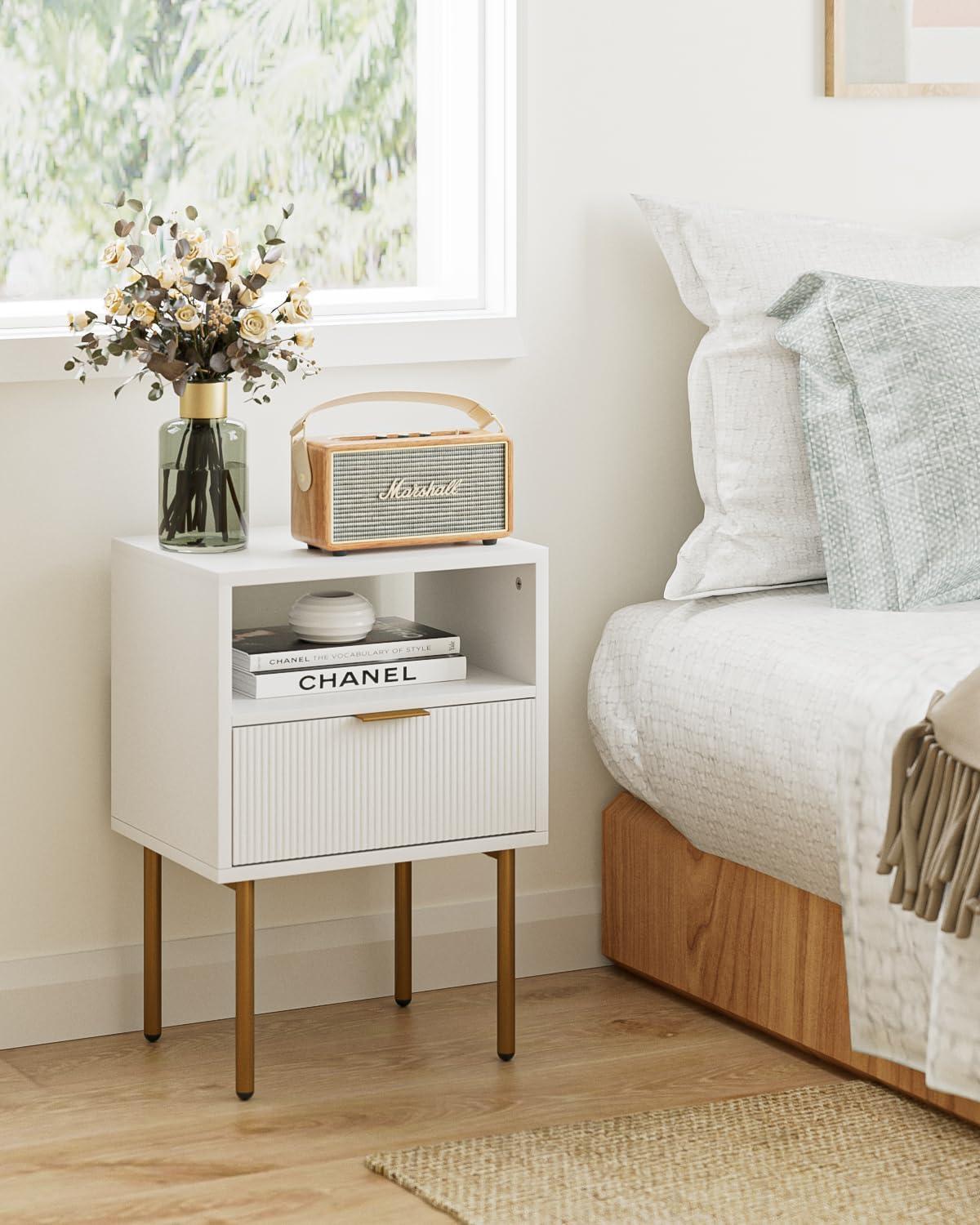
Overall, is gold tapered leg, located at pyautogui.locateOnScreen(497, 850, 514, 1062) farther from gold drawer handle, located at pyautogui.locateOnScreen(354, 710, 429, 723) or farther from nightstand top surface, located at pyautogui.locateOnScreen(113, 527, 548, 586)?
nightstand top surface, located at pyautogui.locateOnScreen(113, 527, 548, 586)

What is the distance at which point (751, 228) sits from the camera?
8.30 ft

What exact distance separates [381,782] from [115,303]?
0.64m

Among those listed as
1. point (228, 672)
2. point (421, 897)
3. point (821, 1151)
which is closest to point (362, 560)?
point (228, 672)

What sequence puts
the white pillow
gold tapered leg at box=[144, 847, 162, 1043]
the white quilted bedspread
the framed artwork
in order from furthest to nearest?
the framed artwork < the white pillow < gold tapered leg at box=[144, 847, 162, 1043] < the white quilted bedspread

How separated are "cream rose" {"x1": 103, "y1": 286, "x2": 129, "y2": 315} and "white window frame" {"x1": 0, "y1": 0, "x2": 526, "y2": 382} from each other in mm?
246

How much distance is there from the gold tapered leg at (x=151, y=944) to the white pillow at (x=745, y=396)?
0.77 metres

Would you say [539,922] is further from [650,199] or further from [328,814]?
[650,199]

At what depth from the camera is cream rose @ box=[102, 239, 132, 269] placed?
2184 mm

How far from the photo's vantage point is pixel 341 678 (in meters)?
2.24

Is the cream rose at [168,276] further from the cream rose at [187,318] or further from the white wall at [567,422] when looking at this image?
the white wall at [567,422]

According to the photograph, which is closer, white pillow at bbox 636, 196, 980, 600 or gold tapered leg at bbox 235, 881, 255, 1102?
gold tapered leg at bbox 235, 881, 255, 1102

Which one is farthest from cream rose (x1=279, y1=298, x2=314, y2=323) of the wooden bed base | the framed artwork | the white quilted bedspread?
the framed artwork

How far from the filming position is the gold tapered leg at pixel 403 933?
2.52 m

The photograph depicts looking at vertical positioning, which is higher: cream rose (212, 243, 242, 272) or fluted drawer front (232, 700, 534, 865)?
cream rose (212, 243, 242, 272)
